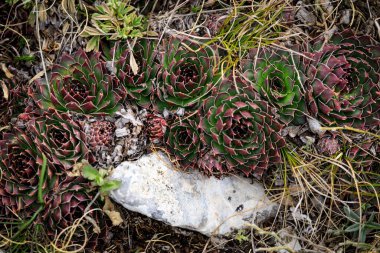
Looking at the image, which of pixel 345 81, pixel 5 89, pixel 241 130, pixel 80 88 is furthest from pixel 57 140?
pixel 345 81

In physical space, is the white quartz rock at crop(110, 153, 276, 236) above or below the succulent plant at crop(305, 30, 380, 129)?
below

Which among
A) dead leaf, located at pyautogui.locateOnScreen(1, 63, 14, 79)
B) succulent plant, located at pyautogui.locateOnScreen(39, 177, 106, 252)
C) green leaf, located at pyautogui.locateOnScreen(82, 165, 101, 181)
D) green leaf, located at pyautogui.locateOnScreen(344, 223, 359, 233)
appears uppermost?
dead leaf, located at pyautogui.locateOnScreen(1, 63, 14, 79)

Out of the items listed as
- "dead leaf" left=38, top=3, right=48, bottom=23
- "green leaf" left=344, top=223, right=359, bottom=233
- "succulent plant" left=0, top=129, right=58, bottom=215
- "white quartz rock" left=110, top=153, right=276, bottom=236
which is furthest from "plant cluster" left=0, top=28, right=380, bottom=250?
"green leaf" left=344, top=223, right=359, bottom=233

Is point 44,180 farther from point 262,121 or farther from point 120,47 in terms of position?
point 262,121

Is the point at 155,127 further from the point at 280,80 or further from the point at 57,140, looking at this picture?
the point at 280,80

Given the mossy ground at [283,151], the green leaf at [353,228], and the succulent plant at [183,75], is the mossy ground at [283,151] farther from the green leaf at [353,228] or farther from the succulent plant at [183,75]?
the succulent plant at [183,75]

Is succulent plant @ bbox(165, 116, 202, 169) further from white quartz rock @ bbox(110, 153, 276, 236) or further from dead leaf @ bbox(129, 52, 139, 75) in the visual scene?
dead leaf @ bbox(129, 52, 139, 75)
